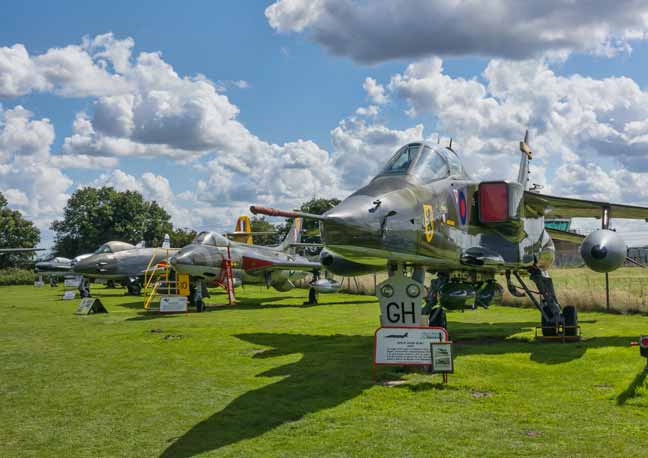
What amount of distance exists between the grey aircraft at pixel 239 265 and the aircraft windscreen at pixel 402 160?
44.9 feet

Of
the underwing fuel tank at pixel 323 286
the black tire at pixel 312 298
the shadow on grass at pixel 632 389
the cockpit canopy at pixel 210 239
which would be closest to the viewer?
the shadow on grass at pixel 632 389

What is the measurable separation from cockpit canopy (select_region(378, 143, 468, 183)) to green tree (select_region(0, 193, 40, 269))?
78323 mm

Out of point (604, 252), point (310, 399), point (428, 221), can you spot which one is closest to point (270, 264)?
point (604, 252)

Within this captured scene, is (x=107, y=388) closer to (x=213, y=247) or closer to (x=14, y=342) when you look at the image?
(x=14, y=342)

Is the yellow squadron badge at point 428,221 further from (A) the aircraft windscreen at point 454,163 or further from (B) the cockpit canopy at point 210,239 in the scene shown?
(B) the cockpit canopy at point 210,239

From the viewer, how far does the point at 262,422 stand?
20.3 ft

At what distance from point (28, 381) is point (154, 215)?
7576cm

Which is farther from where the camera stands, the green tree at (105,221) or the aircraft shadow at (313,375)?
the green tree at (105,221)

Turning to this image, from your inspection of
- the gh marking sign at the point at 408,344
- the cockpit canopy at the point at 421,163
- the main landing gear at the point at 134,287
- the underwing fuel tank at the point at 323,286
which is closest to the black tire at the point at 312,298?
the underwing fuel tank at the point at 323,286

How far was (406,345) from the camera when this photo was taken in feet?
27.1

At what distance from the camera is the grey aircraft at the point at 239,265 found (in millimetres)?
21531

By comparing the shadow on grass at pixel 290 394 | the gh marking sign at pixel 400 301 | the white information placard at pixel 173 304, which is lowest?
the shadow on grass at pixel 290 394

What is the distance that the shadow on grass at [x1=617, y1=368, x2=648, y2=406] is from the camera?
269 inches

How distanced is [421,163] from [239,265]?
16272 millimetres
